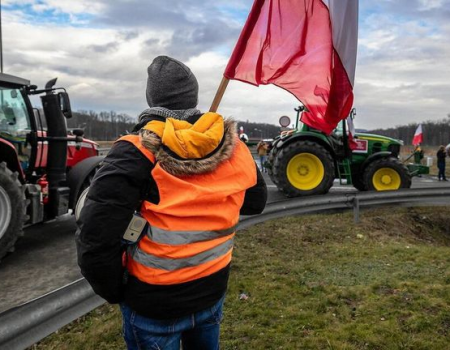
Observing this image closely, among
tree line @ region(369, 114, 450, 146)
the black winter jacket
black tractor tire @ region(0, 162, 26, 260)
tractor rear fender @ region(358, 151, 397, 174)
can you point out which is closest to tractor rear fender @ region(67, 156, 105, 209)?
black tractor tire @ region(0, 162, 26, 260)

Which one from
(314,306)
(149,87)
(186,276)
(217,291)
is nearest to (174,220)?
(186,276)

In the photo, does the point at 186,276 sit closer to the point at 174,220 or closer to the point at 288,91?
the point at 174,220

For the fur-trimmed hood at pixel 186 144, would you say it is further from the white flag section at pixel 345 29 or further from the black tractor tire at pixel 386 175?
the black tractor tire at pixel 386 175

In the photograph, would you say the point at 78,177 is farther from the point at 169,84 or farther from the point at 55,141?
the point at 169,84

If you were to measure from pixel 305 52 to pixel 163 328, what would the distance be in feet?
7.12

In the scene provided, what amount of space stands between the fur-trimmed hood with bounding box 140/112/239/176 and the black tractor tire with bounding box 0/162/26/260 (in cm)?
401

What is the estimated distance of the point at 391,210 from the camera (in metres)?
8.78

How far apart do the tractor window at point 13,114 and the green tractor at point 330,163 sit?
563 cm

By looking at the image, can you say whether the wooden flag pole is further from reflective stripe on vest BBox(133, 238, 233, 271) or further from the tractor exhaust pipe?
the tractor exhaust pipe

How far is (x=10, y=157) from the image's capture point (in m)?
5.61

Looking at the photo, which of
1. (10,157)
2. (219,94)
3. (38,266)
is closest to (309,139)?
(10,157)

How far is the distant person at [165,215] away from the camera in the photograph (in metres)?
1.73

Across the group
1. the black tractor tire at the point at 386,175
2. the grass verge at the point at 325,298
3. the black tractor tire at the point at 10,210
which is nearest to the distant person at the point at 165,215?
the grass verge at the point at 325,298

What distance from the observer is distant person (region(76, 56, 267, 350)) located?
1734 mm
